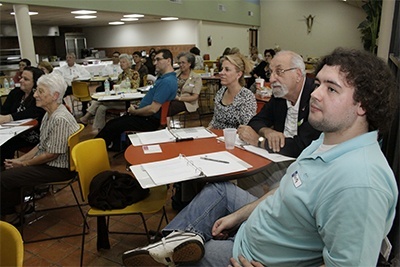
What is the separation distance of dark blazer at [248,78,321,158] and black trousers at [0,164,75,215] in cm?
157

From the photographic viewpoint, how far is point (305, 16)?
14.0 meters

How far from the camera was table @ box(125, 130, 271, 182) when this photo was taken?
5.66 ft

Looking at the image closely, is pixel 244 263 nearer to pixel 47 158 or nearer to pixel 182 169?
pixel 182 169

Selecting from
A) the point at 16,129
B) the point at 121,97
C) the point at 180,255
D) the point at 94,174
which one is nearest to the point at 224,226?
the point at 180,255

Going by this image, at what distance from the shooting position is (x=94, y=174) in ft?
7.25

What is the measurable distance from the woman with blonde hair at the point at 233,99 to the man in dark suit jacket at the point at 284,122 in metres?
0.29

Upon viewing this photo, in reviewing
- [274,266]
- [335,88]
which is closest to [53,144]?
[274,266]

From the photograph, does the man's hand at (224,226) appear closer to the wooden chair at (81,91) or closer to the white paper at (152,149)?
the white paper at (152,149)

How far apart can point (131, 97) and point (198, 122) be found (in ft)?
6.25

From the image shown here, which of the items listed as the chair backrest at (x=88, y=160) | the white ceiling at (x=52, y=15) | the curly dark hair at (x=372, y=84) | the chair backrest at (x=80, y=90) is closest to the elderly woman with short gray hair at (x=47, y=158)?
the chair backrest at (x=88, y=160)

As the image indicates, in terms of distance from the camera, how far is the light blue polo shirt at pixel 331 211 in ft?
3.07

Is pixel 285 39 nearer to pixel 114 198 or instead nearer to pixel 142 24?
pixel 142 24

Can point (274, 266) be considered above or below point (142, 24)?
below

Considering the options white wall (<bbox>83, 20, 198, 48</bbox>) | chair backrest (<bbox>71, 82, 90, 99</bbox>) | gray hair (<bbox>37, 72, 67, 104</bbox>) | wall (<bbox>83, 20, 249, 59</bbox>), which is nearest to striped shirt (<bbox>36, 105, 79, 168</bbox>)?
gray hair (<bbox>37, 72, 67, 104</bbox>)
